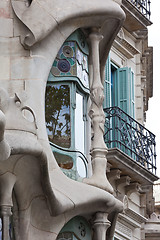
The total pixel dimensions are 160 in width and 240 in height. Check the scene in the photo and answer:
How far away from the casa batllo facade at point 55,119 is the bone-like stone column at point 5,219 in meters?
0.02

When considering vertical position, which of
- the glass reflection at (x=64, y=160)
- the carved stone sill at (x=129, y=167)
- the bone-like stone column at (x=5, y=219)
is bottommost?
the bone-like stone column at (x=5, y=219)

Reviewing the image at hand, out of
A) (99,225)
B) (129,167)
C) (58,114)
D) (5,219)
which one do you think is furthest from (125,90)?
(5,219)

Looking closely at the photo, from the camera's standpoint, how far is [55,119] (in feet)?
73.0

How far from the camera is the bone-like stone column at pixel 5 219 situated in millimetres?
19703

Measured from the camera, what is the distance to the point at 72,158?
2219cm

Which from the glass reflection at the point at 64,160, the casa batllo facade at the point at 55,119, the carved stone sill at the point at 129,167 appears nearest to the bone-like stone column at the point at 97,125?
the casa batllo facade at the point at 55,119

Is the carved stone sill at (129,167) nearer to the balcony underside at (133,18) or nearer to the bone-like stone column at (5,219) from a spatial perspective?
the balcony underside at (133,18)

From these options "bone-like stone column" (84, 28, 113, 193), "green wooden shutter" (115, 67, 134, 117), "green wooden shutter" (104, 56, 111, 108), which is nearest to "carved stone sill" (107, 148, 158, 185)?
"green wooden shutter" (104, 56, 111, 108)

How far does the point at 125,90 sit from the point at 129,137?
5.00 ft

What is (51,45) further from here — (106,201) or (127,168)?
(127,168)

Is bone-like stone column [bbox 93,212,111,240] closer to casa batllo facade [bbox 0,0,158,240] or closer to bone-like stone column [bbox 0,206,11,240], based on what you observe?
casa batllo facade [bbox 0,0,158,240]

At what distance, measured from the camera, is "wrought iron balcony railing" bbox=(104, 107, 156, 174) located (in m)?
26.6

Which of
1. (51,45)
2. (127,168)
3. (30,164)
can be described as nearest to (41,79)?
(51,45)

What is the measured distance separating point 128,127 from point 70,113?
5013mm
